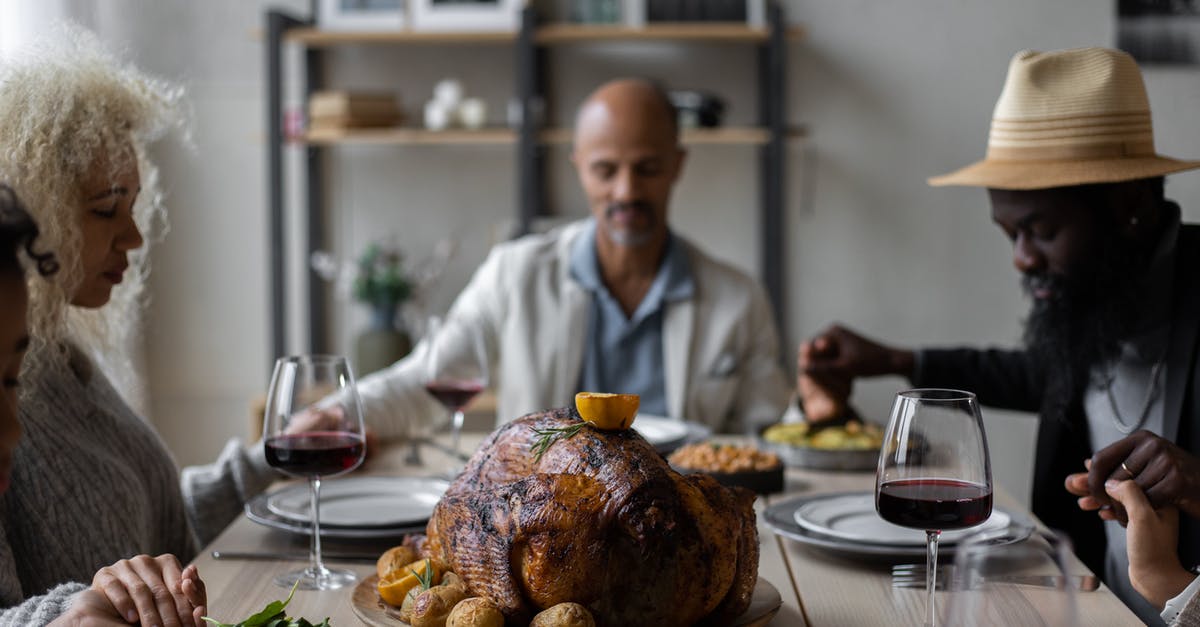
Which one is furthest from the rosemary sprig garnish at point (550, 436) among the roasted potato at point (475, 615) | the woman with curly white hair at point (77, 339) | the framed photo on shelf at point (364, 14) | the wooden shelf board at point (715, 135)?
the framed photo on shelf at point (364, 14)

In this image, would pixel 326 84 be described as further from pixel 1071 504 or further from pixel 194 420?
pixel 1071 504

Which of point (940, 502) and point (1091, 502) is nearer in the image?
point (940, 502)

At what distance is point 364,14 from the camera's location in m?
3.65

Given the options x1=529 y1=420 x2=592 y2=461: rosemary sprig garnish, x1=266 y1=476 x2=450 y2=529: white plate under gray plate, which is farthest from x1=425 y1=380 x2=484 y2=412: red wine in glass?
x1=529 y1=420 x2=592 y2=461: rosemary sprig garnish

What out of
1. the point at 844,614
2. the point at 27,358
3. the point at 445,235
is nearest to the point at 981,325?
the point at 445,235

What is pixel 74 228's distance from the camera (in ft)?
4.45

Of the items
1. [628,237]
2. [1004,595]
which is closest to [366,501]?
[1004,595]

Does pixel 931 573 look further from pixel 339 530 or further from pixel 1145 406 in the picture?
pixel 1145 406

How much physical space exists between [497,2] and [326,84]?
0.67 meters

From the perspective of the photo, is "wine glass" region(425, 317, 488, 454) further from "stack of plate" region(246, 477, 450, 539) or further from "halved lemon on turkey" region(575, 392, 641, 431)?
"halved lemon on turkey" region(575, 392, 641, 431)

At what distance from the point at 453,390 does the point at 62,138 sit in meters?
0.64

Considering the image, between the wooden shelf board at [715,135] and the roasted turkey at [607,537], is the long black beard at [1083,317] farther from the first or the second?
the wooden shelf board at [715,135]

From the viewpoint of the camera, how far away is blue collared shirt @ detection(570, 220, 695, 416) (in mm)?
2645

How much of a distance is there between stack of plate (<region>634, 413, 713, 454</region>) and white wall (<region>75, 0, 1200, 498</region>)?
1.77 m
